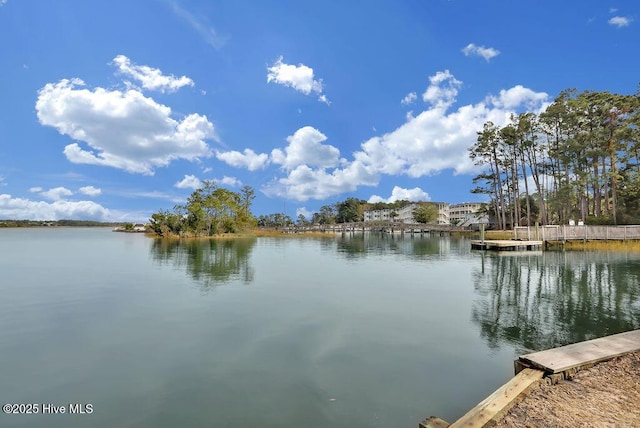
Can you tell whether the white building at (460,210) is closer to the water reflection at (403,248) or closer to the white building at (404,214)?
the white building at (404,214)

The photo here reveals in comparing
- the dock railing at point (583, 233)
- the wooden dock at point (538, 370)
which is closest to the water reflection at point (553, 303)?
the wooden dock at point (538, 370)

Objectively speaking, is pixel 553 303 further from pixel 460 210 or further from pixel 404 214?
pixel 404 214

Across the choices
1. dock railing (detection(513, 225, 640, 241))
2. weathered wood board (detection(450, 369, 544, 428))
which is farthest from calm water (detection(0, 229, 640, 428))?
dock railing (detection(513, 225, 640, 241))

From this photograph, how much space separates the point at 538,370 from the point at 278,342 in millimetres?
4940

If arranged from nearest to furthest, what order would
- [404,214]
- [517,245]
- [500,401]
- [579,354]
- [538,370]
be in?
[500,401] < [538,370] < [579,354] < [517,245] < [404,214]

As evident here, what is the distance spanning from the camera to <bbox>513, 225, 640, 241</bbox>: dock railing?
102 feet

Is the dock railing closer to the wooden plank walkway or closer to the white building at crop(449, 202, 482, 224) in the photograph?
the wooden plank walkway

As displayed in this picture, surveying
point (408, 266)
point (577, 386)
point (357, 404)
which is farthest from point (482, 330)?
point (408, 266)

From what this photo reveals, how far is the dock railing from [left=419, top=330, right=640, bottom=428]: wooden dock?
31306 millimetres

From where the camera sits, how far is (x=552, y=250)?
3148 cm

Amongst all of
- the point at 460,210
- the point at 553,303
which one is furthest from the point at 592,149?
the point at 460,210

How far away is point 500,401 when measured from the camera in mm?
3992

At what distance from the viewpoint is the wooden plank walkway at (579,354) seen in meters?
4.83

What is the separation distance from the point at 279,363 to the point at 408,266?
55.3 feet
